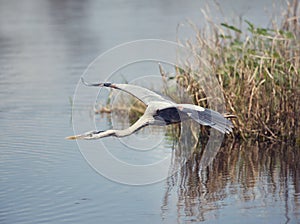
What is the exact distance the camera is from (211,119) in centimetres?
722

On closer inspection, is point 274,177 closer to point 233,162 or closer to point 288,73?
point 233,162

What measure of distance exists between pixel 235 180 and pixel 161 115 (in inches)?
40.8

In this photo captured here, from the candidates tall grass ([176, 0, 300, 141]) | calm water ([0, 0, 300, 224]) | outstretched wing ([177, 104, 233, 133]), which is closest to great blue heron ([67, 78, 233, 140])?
outstretched wing ([177, 104, 233, 133])

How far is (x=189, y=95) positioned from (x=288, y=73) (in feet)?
3.62

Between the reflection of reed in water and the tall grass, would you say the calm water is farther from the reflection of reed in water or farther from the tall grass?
the tall grass

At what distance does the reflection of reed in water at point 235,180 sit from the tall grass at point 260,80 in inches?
8.6

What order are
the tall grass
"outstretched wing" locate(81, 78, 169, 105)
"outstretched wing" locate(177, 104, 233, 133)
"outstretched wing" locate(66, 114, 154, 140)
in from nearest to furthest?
"outstretched wing" locate(177, 104, 233, 133) → "outstretched wing" locate(66, 114, 154, 140) → "outstretched wing" locate(81, 78, 169, 105) → the tall grass

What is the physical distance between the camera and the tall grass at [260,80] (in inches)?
362

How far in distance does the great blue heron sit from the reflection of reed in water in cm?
61

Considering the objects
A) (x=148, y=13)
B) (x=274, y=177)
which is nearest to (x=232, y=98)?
(x=274, y=177)

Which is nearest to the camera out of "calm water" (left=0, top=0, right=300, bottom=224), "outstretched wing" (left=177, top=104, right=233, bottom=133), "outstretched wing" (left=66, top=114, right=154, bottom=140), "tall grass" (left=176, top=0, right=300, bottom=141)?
"calm water" (left=0, top=0, right=300, bottom=224)

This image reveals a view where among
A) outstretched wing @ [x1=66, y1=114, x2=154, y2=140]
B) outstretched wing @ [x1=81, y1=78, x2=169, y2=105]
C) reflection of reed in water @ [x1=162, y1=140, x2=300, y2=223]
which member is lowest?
reflection of reed in water @ [x1=162, y1=140, x2=300, y2=223]

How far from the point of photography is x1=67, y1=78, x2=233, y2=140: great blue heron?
7.21 metres

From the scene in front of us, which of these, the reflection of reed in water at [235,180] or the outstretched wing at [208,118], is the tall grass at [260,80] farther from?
the outstretched wing at [208,118]
